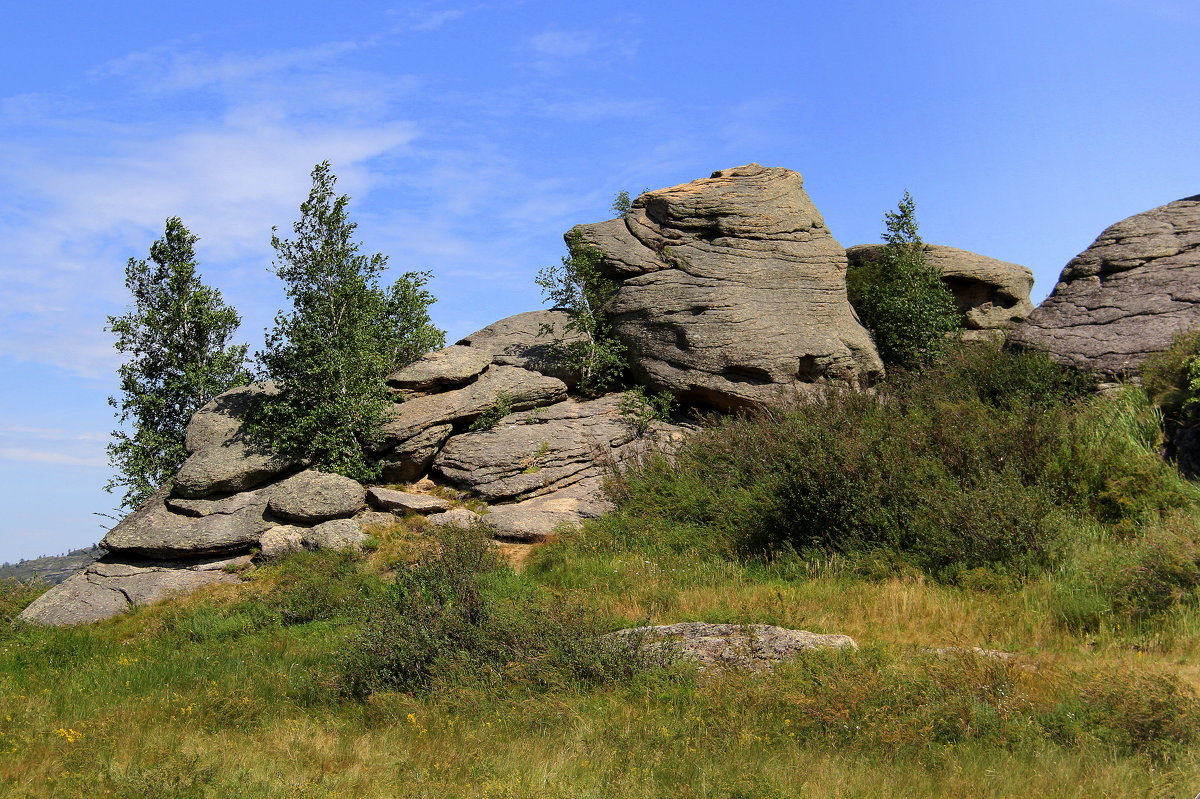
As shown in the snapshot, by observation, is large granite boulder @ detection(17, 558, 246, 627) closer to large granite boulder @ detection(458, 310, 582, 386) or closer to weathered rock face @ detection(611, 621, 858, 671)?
large granite boulder @ detection(458, 310, 582, 386)

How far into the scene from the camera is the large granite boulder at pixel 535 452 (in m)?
17.9

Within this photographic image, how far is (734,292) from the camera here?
2094 cm

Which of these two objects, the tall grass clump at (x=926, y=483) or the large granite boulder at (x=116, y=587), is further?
the large granite boulder at (x=116, y=587)

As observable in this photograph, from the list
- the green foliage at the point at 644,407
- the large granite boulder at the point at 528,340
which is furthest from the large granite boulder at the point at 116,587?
the green foliage at the point at 644,407

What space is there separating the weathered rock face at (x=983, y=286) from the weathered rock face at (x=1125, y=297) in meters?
3.67

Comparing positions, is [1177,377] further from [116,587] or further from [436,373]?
[116,587]

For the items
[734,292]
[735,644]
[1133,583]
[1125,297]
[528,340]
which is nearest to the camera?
[735,644]

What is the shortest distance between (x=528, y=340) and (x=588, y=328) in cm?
217

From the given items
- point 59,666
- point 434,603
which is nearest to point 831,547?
point 434,603

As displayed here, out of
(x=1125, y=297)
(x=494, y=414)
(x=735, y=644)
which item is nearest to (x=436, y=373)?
(x=494, y=414)

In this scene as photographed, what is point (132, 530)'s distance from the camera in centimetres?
1653

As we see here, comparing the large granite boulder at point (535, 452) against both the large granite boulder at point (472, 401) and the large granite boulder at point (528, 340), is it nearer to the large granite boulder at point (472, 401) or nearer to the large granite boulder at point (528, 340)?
the large granite boulder at point (472, 401)

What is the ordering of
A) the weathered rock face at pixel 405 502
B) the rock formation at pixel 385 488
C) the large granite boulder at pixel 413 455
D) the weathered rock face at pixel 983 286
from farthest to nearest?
the weathered rock face at pixel 983 286 → the large granite boulder at pixel 413 455 → the weathered rock face at pixel 405 502 → the rock formation at pixel 385 488

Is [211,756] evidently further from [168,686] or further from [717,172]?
[717,172]
